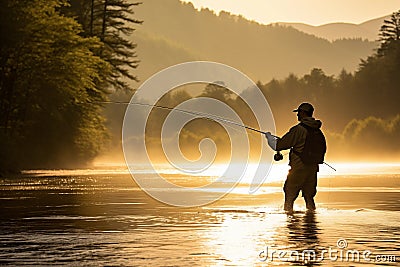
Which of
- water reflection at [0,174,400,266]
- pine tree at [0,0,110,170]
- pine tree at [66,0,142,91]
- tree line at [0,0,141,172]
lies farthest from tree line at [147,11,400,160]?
water reflection at [0,174,400,266]

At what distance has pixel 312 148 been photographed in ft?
60.1

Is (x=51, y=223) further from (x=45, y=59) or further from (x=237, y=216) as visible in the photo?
(x=45, y=59)

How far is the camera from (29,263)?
38.1ft

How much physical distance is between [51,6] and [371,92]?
235 ft

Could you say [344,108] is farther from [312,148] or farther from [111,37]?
[312,148]

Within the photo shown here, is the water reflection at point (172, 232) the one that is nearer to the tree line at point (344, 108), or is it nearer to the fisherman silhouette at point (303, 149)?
the fisherman silhouette at point (303, 149)

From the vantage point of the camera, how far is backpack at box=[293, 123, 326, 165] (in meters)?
18.3

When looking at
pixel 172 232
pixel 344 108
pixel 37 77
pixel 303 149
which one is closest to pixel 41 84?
pixel 37 77

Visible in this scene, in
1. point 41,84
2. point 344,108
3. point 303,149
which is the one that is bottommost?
point 303,149

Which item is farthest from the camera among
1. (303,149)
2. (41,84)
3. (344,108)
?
(344,108)

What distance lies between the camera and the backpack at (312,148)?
18312mm

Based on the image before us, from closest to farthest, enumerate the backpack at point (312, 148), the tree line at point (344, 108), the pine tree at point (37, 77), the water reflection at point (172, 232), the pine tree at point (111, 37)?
the water reflection at point (172, 232) < the backpack at point (312, 148) < the pine tree at point (37, 77) < the pine tree at point (111, 37) < the tree line at point (344, 108)

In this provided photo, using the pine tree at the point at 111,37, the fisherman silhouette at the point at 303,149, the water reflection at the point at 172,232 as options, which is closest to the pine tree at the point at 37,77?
the pine tree at the point at 111,37

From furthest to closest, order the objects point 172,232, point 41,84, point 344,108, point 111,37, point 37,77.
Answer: point 344,108 → point 111,37 → point 41,84 → point 37,77 → point 172,232
